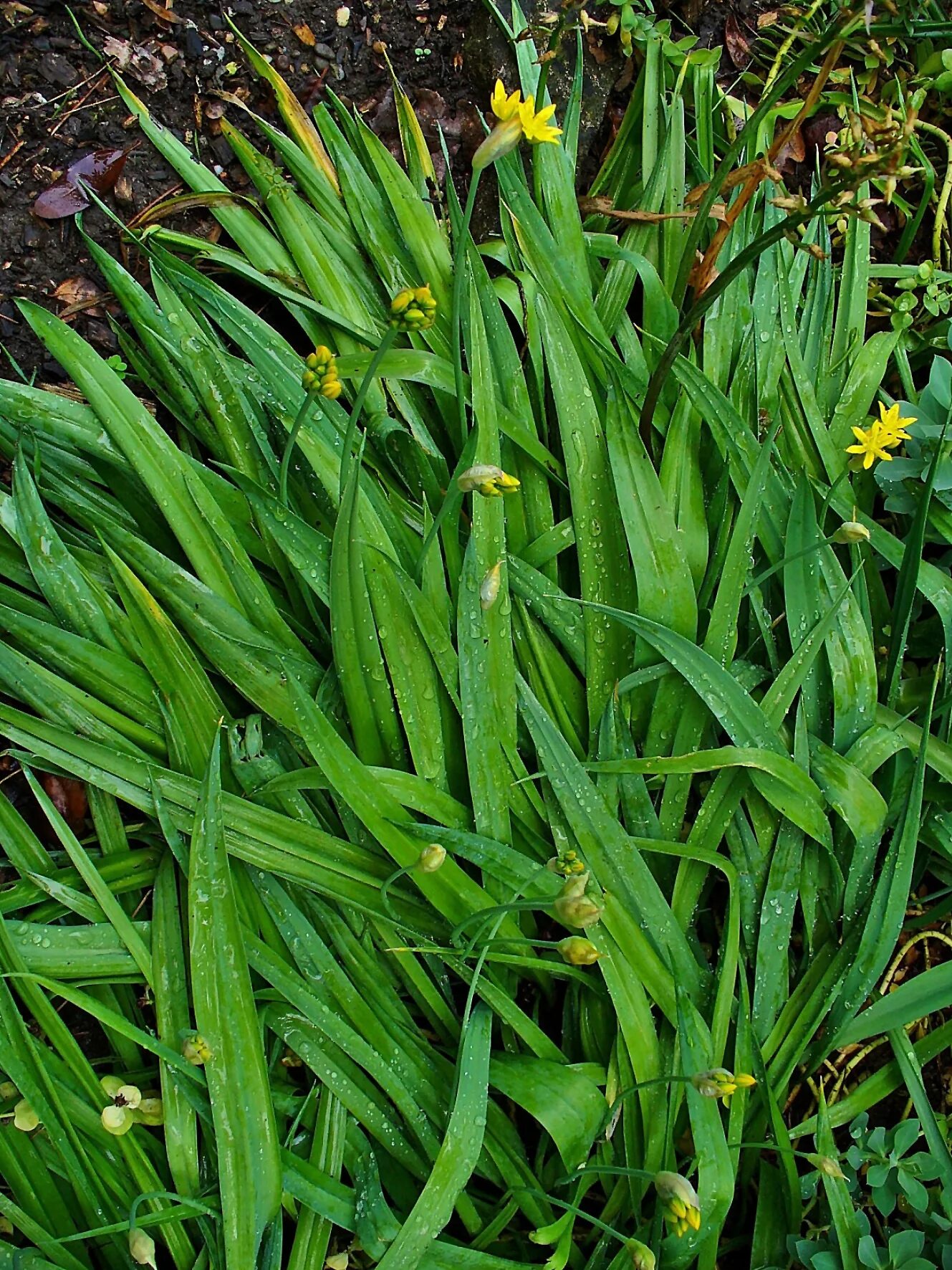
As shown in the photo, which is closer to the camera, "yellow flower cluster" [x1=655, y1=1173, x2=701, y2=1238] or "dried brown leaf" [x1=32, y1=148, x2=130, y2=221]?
"yellow flower cluster" [x1=655, y1=1173, x2=701, y2=1238]

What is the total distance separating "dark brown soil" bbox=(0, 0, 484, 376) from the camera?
1865 mm

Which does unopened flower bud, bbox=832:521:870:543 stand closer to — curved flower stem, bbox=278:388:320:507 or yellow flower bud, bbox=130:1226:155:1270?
curved flower stem, bbox=278:388:320:507

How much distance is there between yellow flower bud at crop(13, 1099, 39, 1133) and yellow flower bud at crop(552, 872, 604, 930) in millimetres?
906

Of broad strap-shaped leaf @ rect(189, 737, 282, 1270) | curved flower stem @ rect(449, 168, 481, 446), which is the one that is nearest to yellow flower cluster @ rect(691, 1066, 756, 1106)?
broad strap-shaped leaf @ rect(189, 737, 282, 1270)

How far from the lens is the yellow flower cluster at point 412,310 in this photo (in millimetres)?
1158

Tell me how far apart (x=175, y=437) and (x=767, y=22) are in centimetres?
170

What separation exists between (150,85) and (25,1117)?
2.02m

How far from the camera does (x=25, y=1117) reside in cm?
139

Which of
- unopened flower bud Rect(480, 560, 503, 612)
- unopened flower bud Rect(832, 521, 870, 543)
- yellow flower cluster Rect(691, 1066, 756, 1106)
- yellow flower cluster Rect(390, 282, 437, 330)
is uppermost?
yellow flower cluster Rect(390, 282, 437, 330)

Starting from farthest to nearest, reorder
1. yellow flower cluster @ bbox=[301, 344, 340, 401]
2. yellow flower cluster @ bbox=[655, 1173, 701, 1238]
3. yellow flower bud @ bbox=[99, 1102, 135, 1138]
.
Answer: yellow flower bud @ bbox=[99, 1102, 135, 1138] < yellow flower cluster @ bbox=[301, 344, 340, 401] < yellow flower cluster @ bbox=[655, 1173, 701, 1238]

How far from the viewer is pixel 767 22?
83.7 inches

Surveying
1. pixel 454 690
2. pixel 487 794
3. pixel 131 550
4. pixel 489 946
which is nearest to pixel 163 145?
pixel 131 550

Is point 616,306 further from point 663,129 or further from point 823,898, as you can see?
point 823,898

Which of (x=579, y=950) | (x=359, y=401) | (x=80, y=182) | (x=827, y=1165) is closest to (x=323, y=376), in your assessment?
(x=359, y=401)
